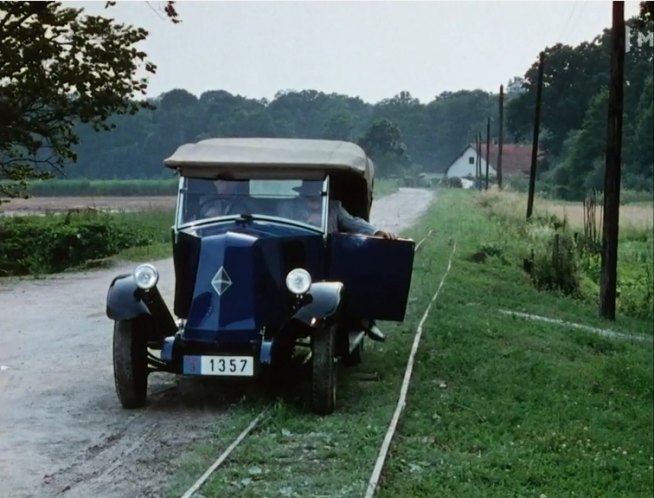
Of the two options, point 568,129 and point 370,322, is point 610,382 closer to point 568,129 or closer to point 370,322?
point 370,322

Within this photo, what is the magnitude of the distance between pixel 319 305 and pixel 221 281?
2.63 feet

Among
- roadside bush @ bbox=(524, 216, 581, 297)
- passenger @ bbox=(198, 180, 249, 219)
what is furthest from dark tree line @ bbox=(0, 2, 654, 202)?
roadside bush @ bbox=(524, 216, 581, 297)

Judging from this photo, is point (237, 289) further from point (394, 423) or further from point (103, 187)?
point (394, 423)

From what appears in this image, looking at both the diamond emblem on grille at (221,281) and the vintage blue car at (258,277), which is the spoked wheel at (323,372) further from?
the diamond emblem on grille at (221,281)

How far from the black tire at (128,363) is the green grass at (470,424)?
82cm

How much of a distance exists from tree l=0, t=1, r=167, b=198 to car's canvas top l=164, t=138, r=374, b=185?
3.66 m

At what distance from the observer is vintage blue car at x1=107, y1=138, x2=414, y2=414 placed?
7.89m

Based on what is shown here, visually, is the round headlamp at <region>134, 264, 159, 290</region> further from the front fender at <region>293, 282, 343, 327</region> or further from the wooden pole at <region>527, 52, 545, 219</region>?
the wooden pole at <region>527, 52, 545, 219</region>

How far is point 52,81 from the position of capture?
15.3 feet

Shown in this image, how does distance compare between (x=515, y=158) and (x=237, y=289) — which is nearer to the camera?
(x=237, y=289)

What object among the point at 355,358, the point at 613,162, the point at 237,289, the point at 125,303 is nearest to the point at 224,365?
the point at 237,289

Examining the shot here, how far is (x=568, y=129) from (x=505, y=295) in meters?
31.9

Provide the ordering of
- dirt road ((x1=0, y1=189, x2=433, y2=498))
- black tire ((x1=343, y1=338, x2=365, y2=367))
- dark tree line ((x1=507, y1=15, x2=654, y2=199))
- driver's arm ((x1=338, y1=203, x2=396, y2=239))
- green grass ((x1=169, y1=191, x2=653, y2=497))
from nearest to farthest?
dirt road ((x1=0, y1=189, x2=433, y2=498)) < green grass ((x1=169, y1=191, x2=653, y2=497)) < driver's arm ((x1=338, y1=203, x2=396, y2=239)) < black tire ((x1=343, y1=338, x2=365, y2=367)) < dark tree line ((x1=507, y1=15, x2=654, y2=199))

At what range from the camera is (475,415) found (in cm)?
843
